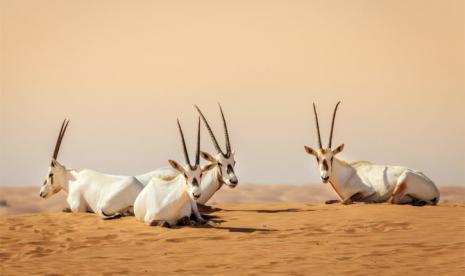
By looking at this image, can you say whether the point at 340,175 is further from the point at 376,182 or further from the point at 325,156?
the point at 376,182

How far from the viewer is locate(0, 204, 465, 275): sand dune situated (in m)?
9.84

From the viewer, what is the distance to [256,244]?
1135 centimetres

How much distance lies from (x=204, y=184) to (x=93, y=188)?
206cm

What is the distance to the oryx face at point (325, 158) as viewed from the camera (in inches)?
634

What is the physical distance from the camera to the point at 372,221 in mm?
13234

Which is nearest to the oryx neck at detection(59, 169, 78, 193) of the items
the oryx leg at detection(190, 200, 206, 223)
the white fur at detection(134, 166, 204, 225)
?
the white fur at detection(134, 166, 204, 225)

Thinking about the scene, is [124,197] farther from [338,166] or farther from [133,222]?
[338,166]

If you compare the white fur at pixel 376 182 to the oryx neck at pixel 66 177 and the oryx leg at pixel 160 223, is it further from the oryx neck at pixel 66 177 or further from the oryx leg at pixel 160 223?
the oryx neck at pixel 66 177

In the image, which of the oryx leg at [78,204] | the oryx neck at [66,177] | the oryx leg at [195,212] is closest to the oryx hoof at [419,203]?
the oryx leg at [195,212]

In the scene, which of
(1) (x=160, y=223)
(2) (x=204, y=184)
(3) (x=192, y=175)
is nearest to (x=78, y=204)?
(2) (x=204, y=184)

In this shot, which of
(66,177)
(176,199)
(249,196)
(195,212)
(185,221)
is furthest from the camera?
(249,196)

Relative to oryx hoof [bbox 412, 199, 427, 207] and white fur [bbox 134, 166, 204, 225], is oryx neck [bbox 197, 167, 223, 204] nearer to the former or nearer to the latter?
white fur [bbox 134, 166, 204, 225]

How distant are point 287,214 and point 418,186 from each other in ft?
9.07

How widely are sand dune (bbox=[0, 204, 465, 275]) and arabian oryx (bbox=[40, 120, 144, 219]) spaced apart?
1.21 feet
